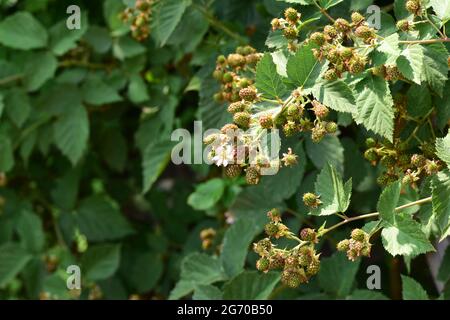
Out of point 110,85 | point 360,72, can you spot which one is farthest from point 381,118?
point 110,85

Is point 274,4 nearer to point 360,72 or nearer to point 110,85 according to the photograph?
point 360,72

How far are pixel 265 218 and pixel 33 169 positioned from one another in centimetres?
105

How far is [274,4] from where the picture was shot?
178 centimetres

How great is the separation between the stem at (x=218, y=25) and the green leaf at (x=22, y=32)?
0.53 m

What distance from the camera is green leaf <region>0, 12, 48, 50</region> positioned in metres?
2.23

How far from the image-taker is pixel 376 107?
55.2 inches

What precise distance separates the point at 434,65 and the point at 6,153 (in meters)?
1.37

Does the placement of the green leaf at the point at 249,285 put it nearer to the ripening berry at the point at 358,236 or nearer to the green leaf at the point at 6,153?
the ripening berry at the point at 358,236

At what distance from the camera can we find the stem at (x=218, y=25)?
194cm

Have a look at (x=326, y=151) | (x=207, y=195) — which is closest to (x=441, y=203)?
(x=326, y=151)

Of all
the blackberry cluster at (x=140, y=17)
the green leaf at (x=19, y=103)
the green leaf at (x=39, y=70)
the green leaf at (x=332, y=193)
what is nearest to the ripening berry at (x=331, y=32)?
the green leaf at (x=332, y=193)

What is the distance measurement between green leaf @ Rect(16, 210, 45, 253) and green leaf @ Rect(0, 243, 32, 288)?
0.09ft

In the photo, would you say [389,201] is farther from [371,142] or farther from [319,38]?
[319,38]

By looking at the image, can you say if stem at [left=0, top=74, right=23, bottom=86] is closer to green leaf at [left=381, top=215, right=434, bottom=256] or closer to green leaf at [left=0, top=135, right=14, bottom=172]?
green leaf at [left=0, top=135, right=14, bottom=172]
